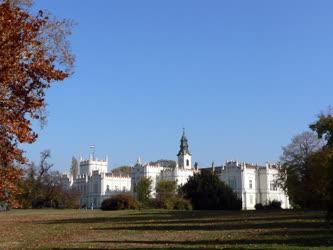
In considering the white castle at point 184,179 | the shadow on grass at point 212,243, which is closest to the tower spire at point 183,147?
the white castle at point 184,179

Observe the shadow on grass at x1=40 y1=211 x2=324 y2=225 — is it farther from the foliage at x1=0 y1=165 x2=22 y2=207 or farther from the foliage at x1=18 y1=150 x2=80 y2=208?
the foliage at x1=18 y1=150 x2=80 y2=208

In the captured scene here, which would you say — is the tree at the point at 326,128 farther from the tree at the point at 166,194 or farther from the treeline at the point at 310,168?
the tree at the point at 166,194

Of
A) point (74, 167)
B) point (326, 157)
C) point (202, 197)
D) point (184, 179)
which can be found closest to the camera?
point (326, 157)

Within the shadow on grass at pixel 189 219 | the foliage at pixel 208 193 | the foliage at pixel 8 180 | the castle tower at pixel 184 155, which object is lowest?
the shadow on grass at pixel 189 219

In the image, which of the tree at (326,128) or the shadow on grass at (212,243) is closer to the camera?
the shadow on grass at (212,243)

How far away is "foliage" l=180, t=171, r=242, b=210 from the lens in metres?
80.6

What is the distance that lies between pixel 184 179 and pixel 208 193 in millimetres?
65662

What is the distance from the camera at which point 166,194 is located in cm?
8619

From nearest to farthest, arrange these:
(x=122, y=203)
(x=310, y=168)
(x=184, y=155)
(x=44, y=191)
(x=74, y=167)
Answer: (x=310, y=168), (x=122, y=203), (x=44, y=191), (x=184, y=155), (x=74, y=167)

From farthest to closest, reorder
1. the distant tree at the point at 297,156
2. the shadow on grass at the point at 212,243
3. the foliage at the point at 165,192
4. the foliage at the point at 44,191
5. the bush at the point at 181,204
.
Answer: the foliage at the point at 44,191 → the foliage at the point at 165,192 → the bush at the point at 181,204 → the distant tree at the point at 297,156 → the shadow on grass at the point at 212,243

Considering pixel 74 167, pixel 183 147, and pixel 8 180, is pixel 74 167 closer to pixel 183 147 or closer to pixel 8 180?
pixel 183 147

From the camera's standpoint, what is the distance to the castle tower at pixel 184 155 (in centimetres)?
16062

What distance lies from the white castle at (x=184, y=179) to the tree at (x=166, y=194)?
102 feet

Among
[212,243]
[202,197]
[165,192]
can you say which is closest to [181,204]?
[202,197]
